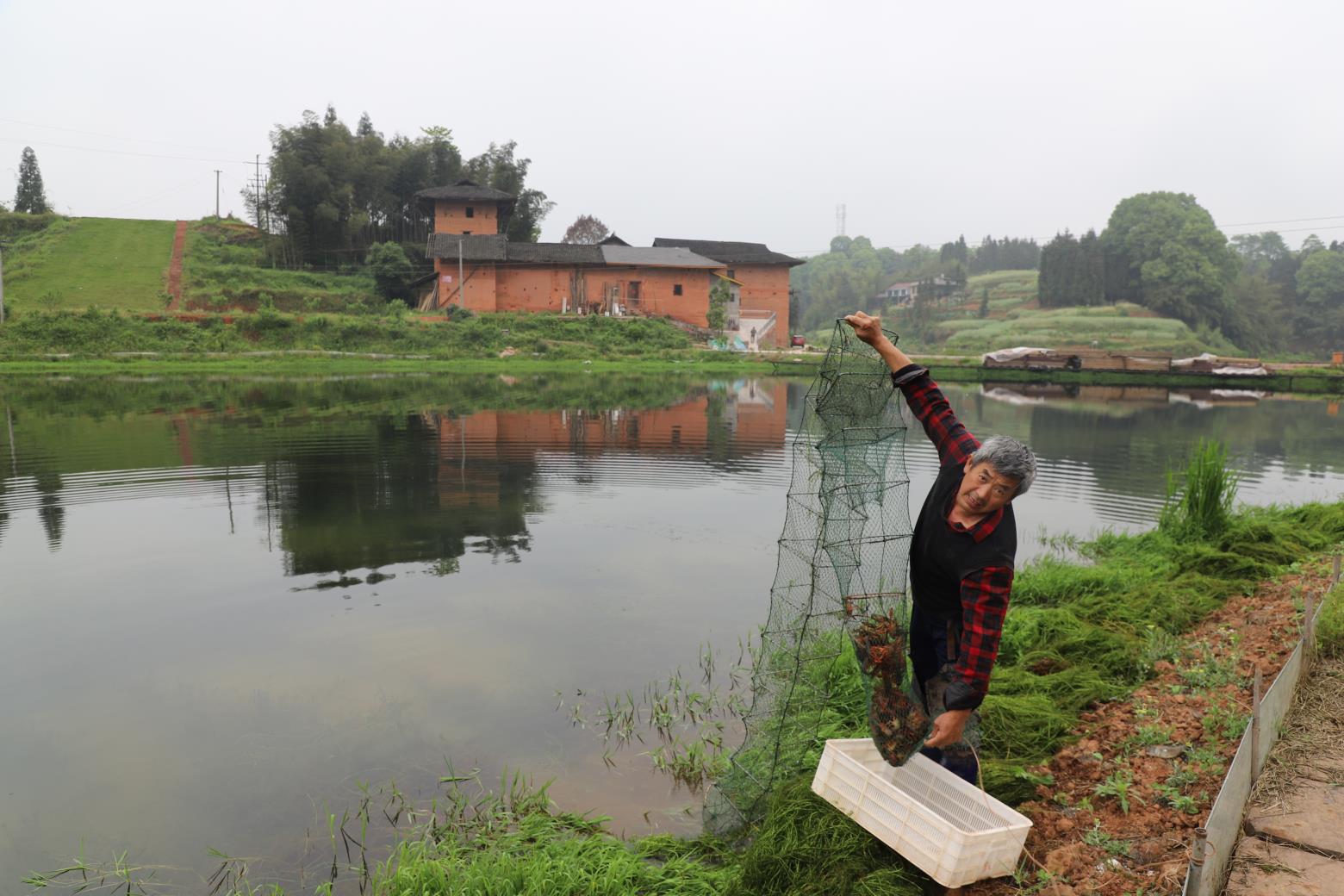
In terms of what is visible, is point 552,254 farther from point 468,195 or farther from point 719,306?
point 719,306

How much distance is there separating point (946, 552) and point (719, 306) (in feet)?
146

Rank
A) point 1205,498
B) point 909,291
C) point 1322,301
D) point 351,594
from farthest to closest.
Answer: point 909,291
point 1322,301
point 1205,498
point 351,594

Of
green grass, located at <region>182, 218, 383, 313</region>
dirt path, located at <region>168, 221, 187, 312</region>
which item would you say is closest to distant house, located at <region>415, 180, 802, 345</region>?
green grass, located at <region>182, 218, 383, 313</region>

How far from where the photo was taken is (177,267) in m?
44.0

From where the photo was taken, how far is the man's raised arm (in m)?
3.24

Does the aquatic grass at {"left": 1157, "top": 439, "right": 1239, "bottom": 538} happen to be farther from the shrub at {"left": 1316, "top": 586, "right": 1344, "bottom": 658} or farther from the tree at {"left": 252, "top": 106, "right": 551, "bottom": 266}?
the tree at {"left": 252, "top": 106, "right": 551, "bottom": 266}

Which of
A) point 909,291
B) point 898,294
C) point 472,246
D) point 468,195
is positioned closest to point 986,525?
point 472,246

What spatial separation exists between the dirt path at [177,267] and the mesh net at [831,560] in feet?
132

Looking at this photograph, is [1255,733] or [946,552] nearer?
[946,552]

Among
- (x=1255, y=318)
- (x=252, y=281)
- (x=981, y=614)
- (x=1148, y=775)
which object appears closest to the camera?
(x=981, y=614)

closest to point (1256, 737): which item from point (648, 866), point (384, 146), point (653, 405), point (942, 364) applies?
point (648, 866)

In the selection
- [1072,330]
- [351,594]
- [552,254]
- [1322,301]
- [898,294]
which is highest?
[898,294]

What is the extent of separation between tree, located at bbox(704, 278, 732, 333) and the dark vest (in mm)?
42634

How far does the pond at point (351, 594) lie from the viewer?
4422mm
